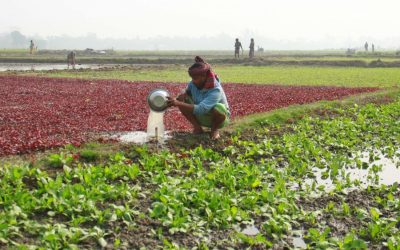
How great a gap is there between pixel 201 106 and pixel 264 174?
195cm

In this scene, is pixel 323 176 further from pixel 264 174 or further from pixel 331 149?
pixel 331 149

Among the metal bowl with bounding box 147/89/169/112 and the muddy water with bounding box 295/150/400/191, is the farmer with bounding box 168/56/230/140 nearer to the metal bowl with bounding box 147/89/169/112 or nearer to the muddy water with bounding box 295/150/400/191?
the metal bowl with bounding box 147/89/169/112

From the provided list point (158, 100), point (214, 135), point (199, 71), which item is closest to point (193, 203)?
point (158, 100)

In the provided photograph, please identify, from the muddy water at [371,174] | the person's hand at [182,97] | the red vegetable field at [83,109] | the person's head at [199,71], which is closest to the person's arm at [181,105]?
the person's hand at [182,97]

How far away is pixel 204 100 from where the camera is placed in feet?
30.7

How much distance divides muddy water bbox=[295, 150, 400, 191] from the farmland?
1.1 inches

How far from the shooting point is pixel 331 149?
10.4 metres

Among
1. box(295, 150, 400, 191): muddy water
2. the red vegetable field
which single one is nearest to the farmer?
the red vegetable field

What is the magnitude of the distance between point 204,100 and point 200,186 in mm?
2772

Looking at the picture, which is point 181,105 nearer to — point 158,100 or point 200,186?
point 158,100

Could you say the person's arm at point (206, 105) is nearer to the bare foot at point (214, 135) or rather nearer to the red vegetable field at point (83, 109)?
the bare foot at point (214, 135)

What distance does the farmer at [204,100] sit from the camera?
9211 millimetres

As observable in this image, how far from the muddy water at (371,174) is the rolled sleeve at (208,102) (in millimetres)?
2279

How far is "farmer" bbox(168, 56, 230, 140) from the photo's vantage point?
9.21 meters
